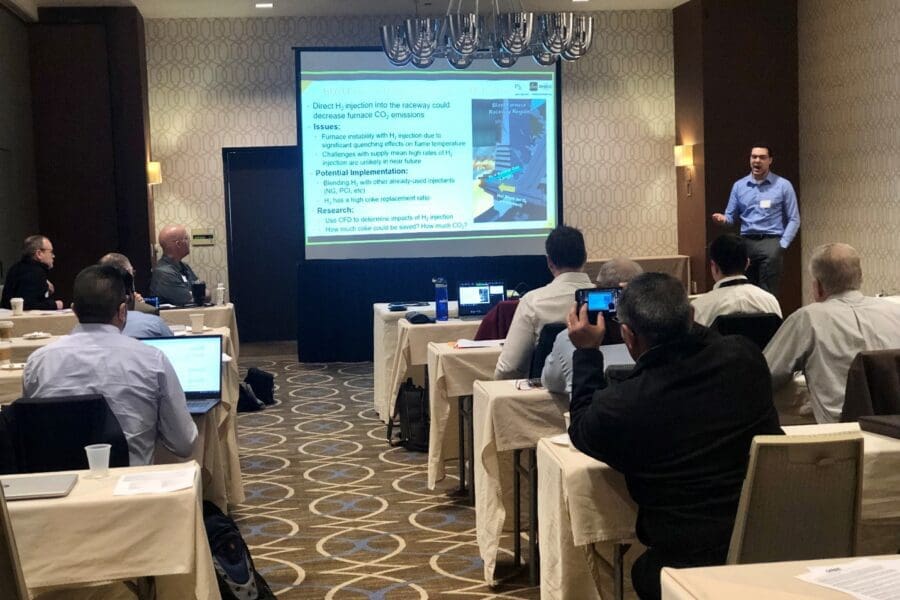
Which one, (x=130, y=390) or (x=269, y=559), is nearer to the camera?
(x=130, y=390)

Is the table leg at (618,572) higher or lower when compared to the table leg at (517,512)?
higher

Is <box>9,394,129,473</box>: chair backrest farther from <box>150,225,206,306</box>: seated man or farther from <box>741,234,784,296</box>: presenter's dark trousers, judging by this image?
<box>741,234,784,296</box>: presenter's dark trousers

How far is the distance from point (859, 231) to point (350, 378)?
509cm

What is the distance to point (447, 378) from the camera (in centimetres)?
532

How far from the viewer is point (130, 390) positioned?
11.3 feet

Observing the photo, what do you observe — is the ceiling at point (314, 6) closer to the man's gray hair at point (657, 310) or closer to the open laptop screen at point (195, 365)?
the open laptop screen at point (195, 365)

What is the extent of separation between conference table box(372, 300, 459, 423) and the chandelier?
1.81 metres

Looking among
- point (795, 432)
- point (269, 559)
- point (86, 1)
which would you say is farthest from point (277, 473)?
point (86, 1)

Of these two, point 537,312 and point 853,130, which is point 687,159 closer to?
point 853,130

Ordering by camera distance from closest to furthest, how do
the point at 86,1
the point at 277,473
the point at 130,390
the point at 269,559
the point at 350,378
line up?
the point at 130,390
the point at 269,559
the point at 277,473
the point at 350,378
the point at 86,1

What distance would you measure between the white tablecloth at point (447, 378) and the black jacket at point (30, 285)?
405 centimetres

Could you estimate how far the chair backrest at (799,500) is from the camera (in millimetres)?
2420

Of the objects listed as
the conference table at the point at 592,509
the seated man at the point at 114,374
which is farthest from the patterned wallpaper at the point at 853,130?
the seated man at the point at 114,374

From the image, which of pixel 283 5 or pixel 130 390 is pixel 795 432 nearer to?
pixel 130 390
